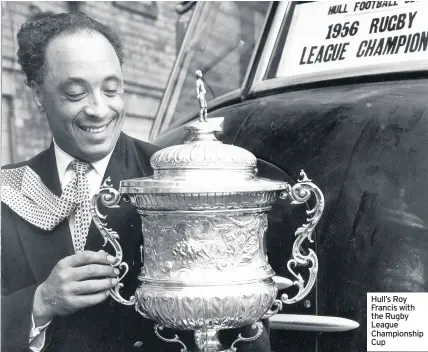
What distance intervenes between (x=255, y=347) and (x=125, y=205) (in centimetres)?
53

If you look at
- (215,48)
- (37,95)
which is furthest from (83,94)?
(215,48)

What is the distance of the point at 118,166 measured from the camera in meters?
1.96

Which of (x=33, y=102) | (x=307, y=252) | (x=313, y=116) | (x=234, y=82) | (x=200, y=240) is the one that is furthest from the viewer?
(x=234, y=82)

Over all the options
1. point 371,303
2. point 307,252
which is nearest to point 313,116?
point 307,252

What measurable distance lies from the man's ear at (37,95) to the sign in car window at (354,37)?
72cm

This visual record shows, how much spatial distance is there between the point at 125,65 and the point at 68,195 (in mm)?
533

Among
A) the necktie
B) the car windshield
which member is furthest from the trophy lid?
the car windshield

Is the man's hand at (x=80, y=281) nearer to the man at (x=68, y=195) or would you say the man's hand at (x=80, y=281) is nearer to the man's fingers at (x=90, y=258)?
the man's fingers at (x=90, y=258)

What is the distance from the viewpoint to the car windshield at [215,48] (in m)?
2.67

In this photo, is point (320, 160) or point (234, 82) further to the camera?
point (234, 82)

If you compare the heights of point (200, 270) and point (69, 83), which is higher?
point (69, 83)

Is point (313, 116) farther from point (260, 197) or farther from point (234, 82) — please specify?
point (234, 82)

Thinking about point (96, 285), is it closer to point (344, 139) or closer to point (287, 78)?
point (344, 139)

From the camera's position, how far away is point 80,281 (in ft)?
5.69
